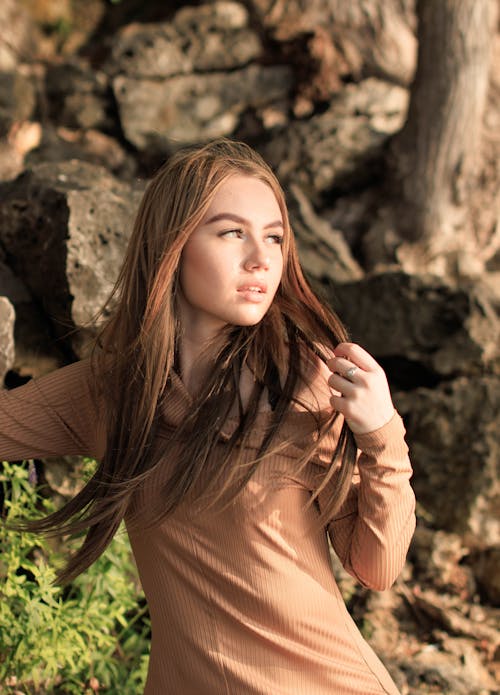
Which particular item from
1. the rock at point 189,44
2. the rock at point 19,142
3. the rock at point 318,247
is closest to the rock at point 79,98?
the rock at point 189,44

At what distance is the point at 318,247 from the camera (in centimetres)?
527

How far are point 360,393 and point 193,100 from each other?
249 inches

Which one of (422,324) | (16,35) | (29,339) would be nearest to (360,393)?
(29,339)

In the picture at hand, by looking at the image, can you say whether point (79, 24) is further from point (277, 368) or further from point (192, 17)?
point (277, 368)

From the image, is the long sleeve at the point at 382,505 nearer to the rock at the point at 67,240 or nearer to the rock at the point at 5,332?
the rock at the point at 5,332

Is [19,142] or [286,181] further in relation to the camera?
[19,142]

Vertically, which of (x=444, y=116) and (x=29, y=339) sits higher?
(x=444, y=116)

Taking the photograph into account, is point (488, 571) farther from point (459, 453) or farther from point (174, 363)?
point (174, 363)

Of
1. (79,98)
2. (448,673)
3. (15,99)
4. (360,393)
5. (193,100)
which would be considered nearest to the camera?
(360,393)

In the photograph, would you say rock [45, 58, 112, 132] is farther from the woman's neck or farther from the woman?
the woman's neck

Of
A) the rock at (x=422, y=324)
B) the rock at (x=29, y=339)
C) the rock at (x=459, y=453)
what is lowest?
the rock at (x=459, y=453)

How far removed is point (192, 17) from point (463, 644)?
6199 millimetres

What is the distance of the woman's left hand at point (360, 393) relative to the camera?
71.7 inches

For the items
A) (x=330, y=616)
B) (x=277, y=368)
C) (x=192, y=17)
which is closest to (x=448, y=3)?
(x=192, y=17)
